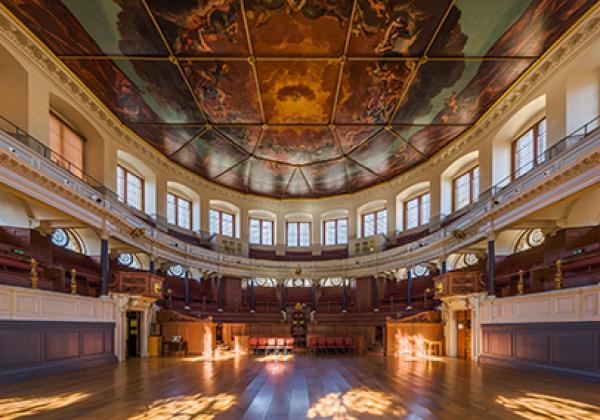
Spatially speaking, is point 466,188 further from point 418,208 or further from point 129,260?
point 129,260

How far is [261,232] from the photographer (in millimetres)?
27484

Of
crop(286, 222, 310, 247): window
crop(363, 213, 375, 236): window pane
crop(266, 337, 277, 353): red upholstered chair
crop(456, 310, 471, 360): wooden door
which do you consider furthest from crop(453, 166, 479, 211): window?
crop(286, 222, 310, 247): window

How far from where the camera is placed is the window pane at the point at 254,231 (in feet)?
89.0

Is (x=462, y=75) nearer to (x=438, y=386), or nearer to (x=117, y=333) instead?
(x=438, y=386)

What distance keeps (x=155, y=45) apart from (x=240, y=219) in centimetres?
1493

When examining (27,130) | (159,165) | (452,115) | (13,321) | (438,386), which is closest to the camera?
(438,386)

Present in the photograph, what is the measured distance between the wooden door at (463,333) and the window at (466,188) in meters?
5.79

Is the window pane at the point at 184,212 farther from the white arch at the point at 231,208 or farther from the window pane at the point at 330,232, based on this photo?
the window pane at the point at 330,232

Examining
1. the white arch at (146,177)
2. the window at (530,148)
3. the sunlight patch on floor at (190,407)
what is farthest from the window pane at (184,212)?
the window at (530,148)

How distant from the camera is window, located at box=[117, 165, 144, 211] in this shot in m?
18.4

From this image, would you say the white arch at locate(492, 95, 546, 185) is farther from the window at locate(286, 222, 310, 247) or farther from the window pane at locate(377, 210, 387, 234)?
the window at locate(286, 222, 310, 247)

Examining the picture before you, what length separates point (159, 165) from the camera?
20406mm

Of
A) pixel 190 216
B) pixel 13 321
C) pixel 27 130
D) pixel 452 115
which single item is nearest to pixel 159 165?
pixel 190 216

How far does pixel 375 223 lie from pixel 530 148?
1179 centimetres
